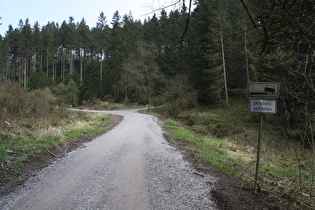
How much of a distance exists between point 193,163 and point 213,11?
4400mm

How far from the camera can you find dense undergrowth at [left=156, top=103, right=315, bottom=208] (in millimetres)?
4086

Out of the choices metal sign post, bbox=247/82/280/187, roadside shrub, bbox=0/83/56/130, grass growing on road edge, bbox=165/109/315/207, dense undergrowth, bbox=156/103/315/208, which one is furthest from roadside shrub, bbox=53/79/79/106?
metal sign post, bbox=247/82/280/187

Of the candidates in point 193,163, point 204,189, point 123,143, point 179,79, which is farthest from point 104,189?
point 179,79

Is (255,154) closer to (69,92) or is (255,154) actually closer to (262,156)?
(262,156)

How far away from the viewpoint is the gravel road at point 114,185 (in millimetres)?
3492

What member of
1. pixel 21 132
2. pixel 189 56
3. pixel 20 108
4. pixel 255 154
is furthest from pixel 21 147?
pixel 189 56

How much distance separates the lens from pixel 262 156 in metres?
8.81

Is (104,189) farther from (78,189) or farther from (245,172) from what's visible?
(245,172)

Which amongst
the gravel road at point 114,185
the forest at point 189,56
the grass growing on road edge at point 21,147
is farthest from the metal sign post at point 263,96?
the grass growing on road edge at point 21,147

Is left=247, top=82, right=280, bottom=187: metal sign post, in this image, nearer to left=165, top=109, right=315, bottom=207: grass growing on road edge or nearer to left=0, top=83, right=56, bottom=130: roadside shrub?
left=165, top=109, right=315, bottom=207: grass growing on road edge

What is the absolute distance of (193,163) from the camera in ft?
20.2

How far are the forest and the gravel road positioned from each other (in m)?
2.50

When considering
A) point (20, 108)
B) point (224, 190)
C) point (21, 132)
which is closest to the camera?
point (224, 190)

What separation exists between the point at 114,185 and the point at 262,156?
7297mm
